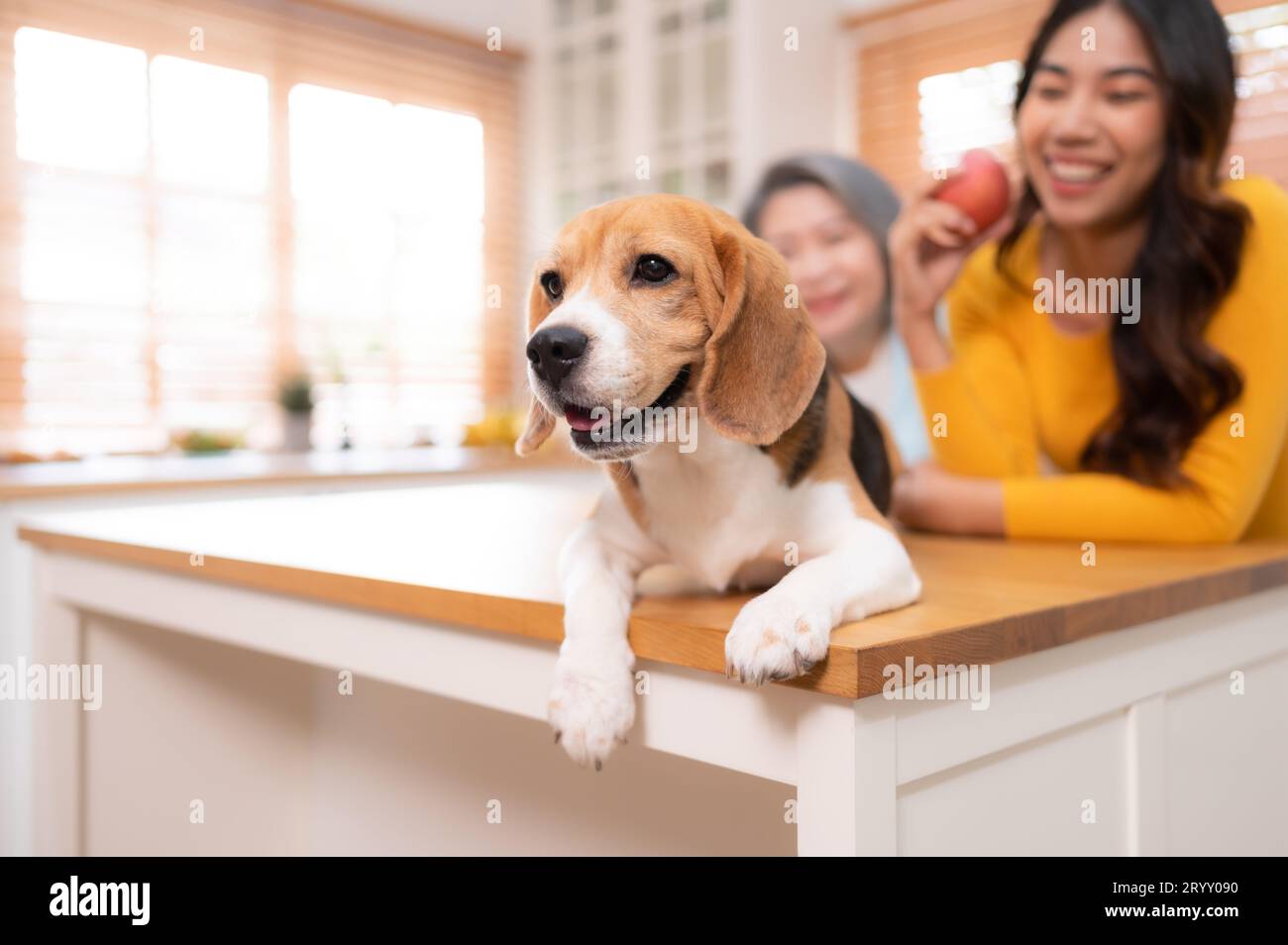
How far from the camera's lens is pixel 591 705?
735 mm

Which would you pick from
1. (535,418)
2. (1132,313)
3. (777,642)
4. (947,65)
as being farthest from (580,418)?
(947,65)

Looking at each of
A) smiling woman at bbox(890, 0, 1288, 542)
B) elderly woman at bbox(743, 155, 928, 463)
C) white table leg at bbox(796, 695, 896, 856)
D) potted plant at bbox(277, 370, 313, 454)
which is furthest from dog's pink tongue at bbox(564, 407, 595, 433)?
potted plant at bbox(277, 370, 313, 454)

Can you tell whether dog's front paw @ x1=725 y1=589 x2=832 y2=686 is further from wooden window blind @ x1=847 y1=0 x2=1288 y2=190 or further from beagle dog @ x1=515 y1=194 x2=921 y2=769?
wooden window blind @ x1=847 y1=0 x2=1288 y2=190

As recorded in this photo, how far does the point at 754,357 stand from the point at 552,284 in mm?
190

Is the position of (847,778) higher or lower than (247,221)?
lower

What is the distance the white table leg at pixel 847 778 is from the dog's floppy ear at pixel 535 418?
0.34 m

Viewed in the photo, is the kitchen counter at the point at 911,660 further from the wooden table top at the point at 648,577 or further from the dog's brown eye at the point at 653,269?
the dog's brown eye at the point at 653,269

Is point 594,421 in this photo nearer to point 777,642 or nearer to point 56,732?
point 777,642

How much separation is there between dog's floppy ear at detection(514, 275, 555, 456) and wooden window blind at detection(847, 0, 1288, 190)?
2637mm

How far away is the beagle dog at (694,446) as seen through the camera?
2.42ft

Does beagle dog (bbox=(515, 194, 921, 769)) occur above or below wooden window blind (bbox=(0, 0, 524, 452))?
below

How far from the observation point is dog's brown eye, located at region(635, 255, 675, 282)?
80 cm

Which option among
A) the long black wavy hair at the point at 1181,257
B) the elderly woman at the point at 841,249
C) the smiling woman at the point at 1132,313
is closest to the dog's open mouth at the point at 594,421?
the smiling woman at the point at 1132,313

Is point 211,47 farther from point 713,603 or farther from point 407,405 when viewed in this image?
point 713,603
